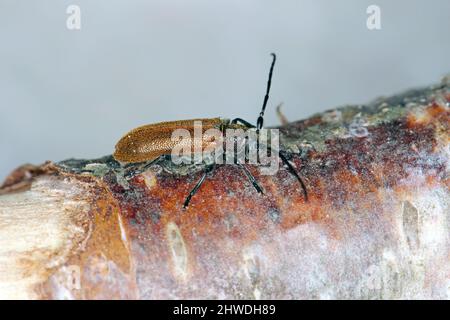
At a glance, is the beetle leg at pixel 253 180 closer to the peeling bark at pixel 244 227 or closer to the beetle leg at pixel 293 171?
the peeling bark at pixel 244 227

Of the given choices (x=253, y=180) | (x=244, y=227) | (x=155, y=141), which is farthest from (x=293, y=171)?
(x=155, y=141)

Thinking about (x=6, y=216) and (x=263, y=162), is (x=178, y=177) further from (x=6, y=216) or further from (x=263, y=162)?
(x=6, y=216)

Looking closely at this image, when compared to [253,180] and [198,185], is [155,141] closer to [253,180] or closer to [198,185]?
[198,185]

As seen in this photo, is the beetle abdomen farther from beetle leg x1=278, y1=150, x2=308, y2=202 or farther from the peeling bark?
beetle leg x1=278, y1=150, x2=308, y2=202

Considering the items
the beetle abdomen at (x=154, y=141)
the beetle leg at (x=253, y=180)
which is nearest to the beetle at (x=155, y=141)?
the beetle abdomen at (x=154, y=141)

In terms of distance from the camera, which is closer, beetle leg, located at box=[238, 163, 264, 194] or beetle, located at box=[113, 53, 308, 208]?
beetle leg, located at box=[238, 163, 264, 194]

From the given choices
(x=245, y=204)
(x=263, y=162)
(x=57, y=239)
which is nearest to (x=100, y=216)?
(x=57, y=239)

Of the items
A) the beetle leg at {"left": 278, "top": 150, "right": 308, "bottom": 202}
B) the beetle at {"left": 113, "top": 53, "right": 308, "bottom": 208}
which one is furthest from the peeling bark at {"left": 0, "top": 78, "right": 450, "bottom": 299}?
the beetle at {"left": 113, "top": 53, "right": 308, "bottom": 208}
